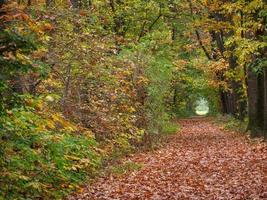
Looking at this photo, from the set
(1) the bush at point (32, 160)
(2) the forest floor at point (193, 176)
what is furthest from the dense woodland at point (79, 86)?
(2) the forest floor at point (193, 176)

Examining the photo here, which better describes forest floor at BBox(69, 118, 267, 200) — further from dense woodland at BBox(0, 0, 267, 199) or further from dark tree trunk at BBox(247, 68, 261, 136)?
dark tree trunk at BBox(247, 68, 261, 136)

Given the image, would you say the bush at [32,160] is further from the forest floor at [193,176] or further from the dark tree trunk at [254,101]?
the dark tree trunk at [254,101]

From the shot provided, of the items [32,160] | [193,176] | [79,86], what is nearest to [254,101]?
[193,176]

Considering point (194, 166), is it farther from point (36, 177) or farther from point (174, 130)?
point (174, 130)

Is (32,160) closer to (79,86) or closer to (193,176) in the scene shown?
(193,176)

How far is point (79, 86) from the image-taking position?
13.7 meters

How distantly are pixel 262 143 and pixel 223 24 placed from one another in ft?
23.2

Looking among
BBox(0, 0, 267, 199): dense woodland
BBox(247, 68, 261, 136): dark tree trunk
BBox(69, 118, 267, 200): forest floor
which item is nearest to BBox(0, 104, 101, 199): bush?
BBox(0, 0, 267, 199): dense woodland

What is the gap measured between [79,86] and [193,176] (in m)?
4.40

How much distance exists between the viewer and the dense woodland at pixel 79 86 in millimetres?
7527

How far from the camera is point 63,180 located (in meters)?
9.43

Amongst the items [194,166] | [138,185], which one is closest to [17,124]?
[138,185]

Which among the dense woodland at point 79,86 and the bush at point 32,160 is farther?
the bush at point 32,160

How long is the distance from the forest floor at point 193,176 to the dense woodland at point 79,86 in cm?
77
